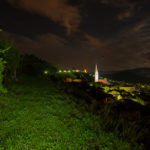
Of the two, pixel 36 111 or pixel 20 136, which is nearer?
pixel 20 136

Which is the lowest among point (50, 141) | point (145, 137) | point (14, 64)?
point (145, 137)

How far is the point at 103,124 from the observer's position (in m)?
7.15

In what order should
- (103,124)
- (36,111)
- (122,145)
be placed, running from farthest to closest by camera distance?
(36,111)
(103,124)
(122,145)

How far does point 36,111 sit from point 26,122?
5.39 feet

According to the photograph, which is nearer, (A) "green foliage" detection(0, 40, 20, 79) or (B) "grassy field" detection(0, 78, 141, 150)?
(B) "grassy field" detection(0, 78, 141, 150)

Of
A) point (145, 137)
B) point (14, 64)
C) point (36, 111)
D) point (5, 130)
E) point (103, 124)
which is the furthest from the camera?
point (14, 64)

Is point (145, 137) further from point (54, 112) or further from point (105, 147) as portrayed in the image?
point (54, 112)

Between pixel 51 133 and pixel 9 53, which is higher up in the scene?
pixel 9 53

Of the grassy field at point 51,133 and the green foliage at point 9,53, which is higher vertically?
the green foliage at point 9,53

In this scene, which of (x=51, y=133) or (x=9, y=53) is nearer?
Answer: (x=51, y=133)

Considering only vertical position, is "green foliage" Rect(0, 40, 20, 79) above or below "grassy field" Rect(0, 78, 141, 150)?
above

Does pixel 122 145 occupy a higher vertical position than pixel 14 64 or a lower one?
lower

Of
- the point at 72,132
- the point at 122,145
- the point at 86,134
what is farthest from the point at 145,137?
the point at 72,132

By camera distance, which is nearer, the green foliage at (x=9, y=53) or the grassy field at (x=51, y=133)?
the grassy field at (x=51, y=133)
